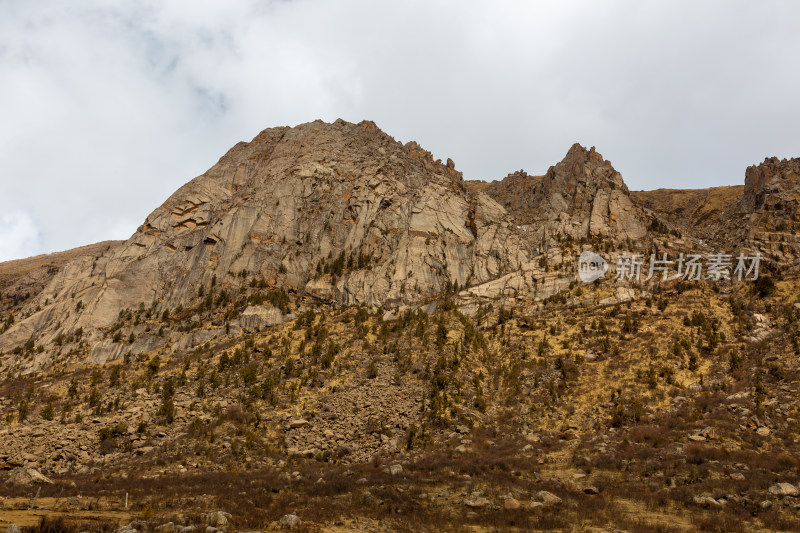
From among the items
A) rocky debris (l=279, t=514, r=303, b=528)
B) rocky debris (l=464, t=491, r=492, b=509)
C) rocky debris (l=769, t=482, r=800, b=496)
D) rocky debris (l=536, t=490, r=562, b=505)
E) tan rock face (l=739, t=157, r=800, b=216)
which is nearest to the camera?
rocky debris (l=279, t=514, r=303, b=528)

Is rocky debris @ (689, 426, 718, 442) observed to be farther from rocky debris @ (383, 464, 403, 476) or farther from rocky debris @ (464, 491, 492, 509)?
rocky debris @ (383, 464, 403, 476)

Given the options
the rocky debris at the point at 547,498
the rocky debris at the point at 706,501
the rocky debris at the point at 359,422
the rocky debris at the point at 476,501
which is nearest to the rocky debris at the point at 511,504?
the rocky debris at the point at 476,501

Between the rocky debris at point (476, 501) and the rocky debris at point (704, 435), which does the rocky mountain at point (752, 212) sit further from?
the rocky debris at point (476, 501)

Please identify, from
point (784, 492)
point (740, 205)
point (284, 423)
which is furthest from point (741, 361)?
point (740, 205)

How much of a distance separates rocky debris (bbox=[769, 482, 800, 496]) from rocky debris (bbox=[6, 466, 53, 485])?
147 ft

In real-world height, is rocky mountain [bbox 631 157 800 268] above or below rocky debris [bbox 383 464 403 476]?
above

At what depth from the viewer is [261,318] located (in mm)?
62406

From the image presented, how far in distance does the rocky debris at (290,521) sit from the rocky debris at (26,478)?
21884 millimetres

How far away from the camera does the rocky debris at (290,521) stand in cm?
2019

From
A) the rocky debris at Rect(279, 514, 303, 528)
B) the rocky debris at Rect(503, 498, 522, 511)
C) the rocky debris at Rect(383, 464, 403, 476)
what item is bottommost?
the rocky debris at Rect(383, 464, 403, 476)

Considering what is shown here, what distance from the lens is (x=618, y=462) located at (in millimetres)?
34312

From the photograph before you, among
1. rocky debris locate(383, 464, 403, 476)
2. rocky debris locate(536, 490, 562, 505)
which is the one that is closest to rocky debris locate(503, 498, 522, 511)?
rocky debris locate(536, 490, 562, 505)

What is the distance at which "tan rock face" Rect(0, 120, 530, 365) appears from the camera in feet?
231

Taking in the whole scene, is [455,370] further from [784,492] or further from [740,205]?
[740,205]
